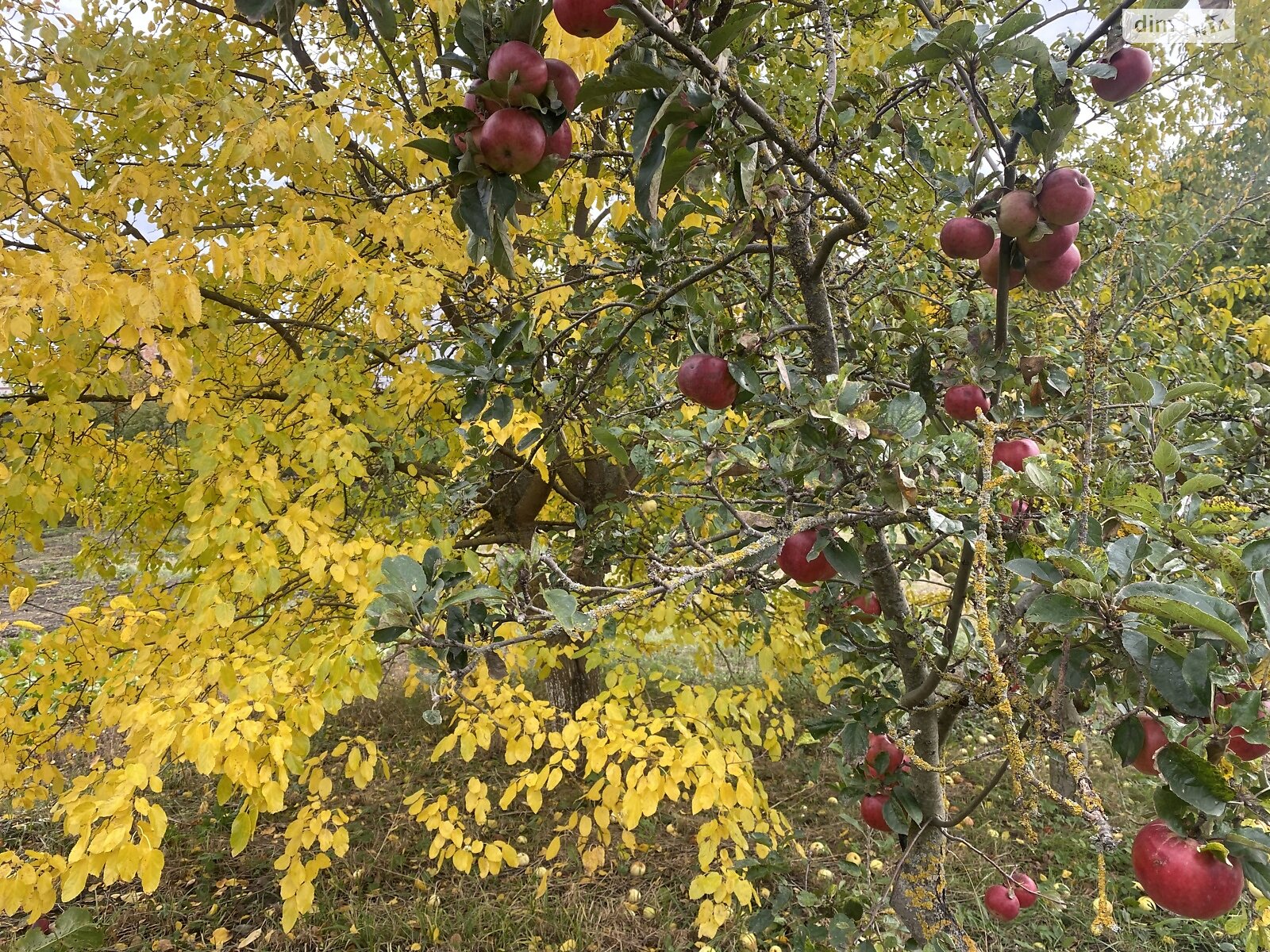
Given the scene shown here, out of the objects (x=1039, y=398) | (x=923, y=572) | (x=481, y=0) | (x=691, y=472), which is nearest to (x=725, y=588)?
(x=691, y=472)

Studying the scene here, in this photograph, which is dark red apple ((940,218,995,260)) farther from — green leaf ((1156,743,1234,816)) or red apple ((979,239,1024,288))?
green leaf ((1156,743,1234,816))

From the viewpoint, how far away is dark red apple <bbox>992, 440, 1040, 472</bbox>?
137cm

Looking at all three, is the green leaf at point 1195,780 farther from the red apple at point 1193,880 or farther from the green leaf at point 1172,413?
the green leaf at point 1172,413

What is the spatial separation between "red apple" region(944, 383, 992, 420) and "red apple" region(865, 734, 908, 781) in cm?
90

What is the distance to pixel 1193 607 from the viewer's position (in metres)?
0.68

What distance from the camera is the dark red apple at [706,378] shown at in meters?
1.38

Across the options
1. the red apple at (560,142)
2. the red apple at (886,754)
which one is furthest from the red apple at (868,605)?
the red apple at (560,142)

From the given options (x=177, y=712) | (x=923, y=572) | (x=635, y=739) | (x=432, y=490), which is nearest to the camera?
(x=177, y=712)

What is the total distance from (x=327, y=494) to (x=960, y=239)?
252 centimetres

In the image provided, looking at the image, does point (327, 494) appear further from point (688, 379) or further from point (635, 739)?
point (688, 379)

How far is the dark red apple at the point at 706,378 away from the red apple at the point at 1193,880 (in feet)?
3.27

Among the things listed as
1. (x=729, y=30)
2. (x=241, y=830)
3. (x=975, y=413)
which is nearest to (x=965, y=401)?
(x=975, y=413)

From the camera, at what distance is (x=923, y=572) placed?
7.00 ft

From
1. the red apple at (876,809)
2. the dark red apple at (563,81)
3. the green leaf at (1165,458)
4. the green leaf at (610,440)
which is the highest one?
the dark red apple at (563,81)
